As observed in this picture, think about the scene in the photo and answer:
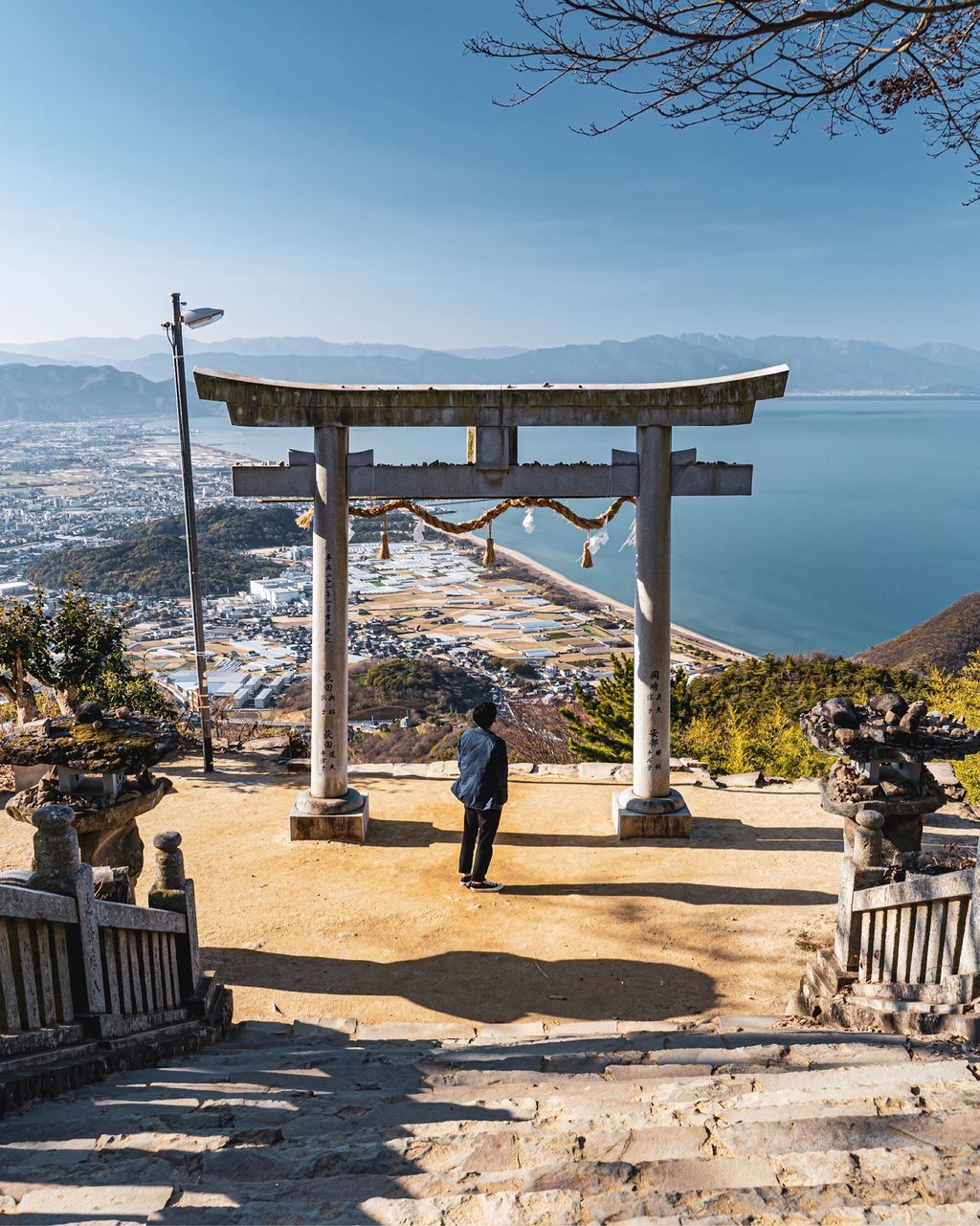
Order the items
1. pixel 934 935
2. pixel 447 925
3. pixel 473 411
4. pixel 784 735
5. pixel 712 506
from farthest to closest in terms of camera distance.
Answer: pixel 712 506, pixel 784 735, pixel 473 411, pixel 447 925, pixel 934 935

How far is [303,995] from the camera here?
5969mm

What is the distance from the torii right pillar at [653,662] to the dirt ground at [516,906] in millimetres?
251

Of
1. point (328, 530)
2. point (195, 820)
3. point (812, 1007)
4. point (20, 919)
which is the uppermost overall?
point (328, 530)

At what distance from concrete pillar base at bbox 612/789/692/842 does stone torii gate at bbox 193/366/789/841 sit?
11 mm

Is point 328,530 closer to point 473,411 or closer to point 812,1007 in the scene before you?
point 473,411

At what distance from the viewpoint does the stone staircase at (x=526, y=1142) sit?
2600 mm

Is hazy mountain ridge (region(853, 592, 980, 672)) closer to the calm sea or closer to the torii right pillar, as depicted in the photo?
the calm sea

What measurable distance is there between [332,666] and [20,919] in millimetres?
4755

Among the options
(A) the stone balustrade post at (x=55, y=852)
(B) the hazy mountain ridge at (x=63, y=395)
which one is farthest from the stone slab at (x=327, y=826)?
(B) the hazy mountain ridge at (x=63, y=395)

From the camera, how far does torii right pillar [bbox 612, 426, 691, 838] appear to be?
8.12 meters

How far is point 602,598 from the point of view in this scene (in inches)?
2067

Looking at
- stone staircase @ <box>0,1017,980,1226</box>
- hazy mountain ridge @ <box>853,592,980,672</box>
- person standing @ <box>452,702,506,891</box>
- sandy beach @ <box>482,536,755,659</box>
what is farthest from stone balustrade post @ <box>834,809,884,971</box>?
sandy beach @ <box>482,536,755,659</box>

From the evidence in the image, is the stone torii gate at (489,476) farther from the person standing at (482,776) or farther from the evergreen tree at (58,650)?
the evergreen tree at (58,650)

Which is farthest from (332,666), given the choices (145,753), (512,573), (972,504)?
(972,504)
